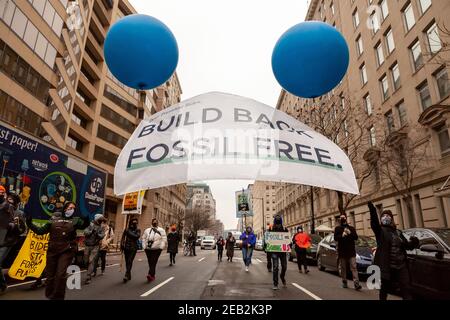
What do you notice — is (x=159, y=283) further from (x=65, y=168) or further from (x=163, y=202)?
(x=163, y=202)

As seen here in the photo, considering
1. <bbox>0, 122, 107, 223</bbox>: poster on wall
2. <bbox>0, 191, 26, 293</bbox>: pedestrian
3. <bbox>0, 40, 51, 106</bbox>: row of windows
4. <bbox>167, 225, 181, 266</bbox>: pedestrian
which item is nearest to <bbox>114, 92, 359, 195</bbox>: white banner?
<bbox>0, 122, 107, 223</bbox>: poster on wall

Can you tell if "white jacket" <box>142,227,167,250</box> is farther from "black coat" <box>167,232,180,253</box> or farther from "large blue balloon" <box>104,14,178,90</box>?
"large blue balloon" <box>104,14,178,90</box>

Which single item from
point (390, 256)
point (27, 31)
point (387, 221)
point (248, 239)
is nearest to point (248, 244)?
point (248, 239)

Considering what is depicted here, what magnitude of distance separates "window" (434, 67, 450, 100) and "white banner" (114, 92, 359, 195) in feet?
58.5

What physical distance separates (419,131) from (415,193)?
3.89 metres

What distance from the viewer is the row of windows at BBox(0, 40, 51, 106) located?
18141 millimetres

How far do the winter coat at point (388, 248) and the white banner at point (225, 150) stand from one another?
112 inches

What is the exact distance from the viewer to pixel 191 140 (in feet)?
8.37

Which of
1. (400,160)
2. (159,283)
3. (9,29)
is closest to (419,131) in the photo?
(400,160)

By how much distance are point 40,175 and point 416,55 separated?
21.8 meters

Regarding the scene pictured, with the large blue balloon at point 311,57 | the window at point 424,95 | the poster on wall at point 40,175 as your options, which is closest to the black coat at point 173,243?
the poster on wall at point 40,175

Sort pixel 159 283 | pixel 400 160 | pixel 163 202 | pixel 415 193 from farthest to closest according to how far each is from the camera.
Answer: pixel 163 202 < pixel 415 193 < pixel 400 160 < pixel 159 283

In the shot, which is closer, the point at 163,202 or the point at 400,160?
the point at 400,160

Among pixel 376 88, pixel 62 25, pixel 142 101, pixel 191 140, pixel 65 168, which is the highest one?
pixel 142 101
